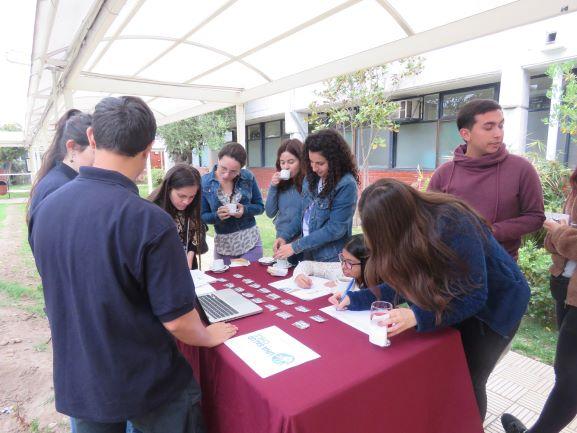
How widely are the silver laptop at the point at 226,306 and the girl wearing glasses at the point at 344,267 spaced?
39cm

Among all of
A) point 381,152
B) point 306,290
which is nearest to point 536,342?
point 306,290

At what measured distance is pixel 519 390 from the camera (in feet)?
8.25

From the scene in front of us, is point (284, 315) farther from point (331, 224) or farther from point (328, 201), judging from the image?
point (328, 201)

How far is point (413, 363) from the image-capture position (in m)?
1.33

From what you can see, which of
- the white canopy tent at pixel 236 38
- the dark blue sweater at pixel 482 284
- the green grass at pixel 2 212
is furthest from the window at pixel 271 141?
the dark blue sweater at pixel 482 284

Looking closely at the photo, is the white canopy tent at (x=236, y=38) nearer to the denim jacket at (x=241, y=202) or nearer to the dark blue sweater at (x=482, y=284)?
the denim jacket at (x=241, y=202)

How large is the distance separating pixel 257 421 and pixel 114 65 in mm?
4535

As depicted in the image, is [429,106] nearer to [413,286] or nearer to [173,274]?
[413,286]

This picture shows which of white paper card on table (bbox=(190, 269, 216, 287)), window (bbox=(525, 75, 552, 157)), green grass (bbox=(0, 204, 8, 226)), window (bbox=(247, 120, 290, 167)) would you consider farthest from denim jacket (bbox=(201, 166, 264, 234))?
green grass (bbox=(0, 204, 8, 226))

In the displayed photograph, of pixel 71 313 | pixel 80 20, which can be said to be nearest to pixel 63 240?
pixel 71 313

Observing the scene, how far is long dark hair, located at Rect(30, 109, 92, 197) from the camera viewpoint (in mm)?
1916

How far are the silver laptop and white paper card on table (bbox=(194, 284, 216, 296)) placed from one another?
6 centimetres

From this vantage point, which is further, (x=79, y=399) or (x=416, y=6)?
(x=416, y=6)

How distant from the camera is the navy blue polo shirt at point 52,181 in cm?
186
